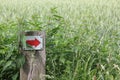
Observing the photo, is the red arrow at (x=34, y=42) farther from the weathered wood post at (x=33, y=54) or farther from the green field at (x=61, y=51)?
the green field at (x=61, y=51)

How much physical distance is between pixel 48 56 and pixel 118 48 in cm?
67

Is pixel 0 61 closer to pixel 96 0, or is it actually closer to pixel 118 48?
pixel 118 48

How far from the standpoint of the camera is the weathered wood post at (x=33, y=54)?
247cm

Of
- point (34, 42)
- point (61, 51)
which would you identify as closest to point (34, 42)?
point (34, 42)

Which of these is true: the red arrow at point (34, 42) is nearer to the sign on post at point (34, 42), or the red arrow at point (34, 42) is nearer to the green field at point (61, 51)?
the sign on post at point (34, 42)

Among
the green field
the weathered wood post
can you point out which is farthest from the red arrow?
A: the green field

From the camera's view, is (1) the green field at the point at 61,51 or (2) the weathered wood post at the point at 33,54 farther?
(1) the green field at the point at 61,51

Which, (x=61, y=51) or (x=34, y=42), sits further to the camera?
(x=61, y=51)

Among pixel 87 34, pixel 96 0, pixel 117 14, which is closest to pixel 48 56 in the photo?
pixel 87 34

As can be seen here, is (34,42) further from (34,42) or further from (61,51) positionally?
(61,51)

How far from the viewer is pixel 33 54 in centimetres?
249

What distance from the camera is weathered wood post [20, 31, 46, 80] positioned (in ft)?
8.10

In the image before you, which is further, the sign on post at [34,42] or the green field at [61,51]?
the green field at [61,51]

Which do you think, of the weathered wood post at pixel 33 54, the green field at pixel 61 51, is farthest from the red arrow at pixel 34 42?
the green field at pixel 61 51
